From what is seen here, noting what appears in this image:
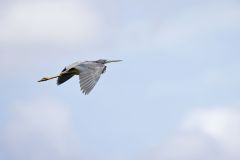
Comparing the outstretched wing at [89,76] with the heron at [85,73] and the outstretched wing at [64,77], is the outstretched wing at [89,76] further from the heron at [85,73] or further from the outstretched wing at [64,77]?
the outstretched wing at [64,77]

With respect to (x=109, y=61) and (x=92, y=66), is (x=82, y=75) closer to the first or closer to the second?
(x=92, y=66)

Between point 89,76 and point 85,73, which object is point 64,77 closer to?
point 85,73

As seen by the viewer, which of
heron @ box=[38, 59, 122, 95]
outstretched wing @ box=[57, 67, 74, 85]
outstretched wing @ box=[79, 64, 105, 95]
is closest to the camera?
outstretched wing @ box=[79, 64, 105, 95]

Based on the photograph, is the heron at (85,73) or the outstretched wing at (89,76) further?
the heron at (85,73)

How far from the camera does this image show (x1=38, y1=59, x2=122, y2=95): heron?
104 ft

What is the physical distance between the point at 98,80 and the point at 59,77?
3.92 metres

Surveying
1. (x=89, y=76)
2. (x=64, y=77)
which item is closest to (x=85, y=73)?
(x=89, y=76)

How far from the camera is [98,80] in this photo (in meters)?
32.1

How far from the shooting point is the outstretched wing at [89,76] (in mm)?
31359

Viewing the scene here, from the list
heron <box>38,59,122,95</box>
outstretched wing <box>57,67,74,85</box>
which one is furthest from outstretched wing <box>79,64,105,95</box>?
outstretched wing <box>57,67,74,85</box>

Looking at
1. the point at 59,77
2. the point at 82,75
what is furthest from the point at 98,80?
the point at 59,77

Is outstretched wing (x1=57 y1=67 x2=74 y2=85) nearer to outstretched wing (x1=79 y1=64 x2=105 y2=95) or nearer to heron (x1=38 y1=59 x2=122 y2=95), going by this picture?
heron (x1=38 y1=59 x2=122 y2=95)

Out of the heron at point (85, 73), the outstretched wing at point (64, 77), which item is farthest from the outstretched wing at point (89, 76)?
the outstretched wing at point (64, 77)

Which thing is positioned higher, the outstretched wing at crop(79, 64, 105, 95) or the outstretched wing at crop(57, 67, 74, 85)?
the outstretched wing at crop(57, 67, 74, 85)
